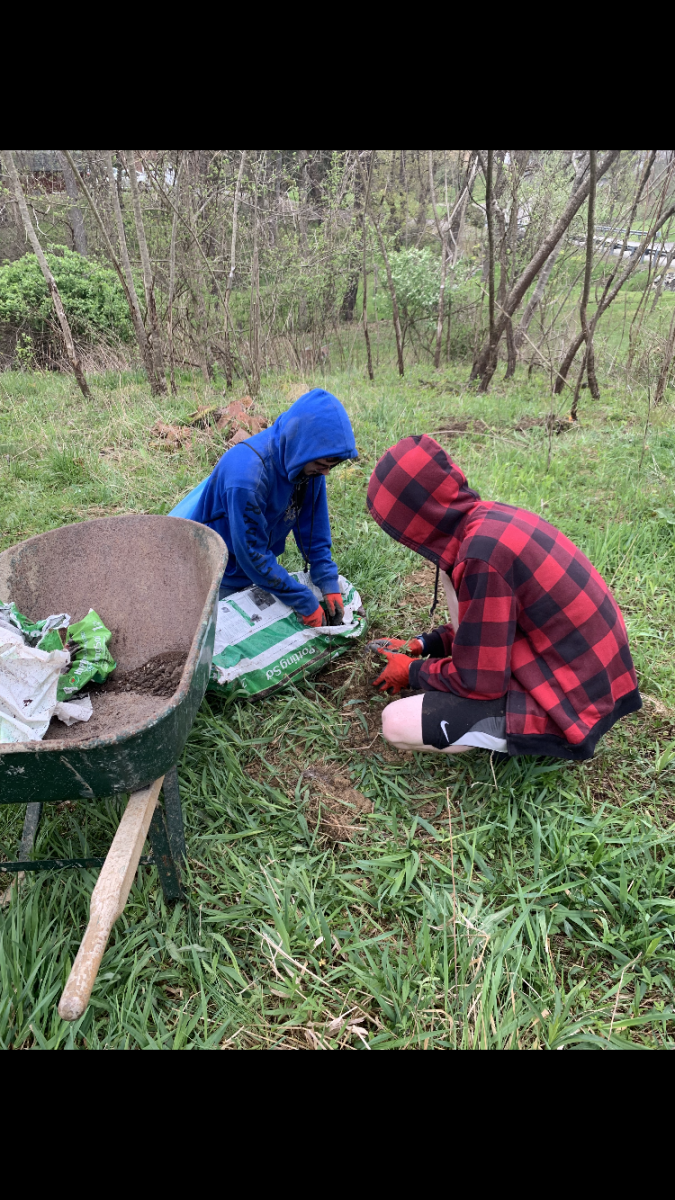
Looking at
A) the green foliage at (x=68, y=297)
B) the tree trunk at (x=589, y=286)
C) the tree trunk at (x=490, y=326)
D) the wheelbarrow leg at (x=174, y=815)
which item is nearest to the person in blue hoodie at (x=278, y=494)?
the wheelbarrow leg at (x=174, y=815)

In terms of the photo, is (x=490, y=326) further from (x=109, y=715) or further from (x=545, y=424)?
(x=109, y=715)

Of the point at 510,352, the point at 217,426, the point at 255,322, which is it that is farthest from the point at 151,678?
the point at 510,352

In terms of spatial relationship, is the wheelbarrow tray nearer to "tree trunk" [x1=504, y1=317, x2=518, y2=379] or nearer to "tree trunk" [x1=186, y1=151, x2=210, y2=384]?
"tree trunk" [x1=186, y1=151, x2=210, y2=384]

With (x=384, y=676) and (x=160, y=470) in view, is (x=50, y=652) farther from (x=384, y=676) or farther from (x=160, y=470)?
(x=160, y=470)

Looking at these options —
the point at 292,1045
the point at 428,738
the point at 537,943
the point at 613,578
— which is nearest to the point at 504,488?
the point at 613,578

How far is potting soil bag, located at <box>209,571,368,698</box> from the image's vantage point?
91.1 inches

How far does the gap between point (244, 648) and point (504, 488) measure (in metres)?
2.33

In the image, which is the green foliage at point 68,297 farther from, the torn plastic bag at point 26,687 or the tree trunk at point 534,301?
the torn plastic bag at point 26,687

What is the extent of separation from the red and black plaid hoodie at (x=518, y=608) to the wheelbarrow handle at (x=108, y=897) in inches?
39.0

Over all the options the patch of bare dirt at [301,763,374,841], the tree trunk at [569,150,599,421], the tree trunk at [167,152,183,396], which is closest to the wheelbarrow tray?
the patch of bare dirt at [301,763,374,841]

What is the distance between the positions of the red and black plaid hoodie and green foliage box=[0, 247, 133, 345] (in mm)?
8128

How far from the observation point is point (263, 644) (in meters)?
2.39

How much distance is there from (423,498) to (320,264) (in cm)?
899

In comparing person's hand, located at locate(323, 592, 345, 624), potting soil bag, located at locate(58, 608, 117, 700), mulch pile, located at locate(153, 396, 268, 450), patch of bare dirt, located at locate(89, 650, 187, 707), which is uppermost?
mulch pile, located at locate(153, 396, 268, 450)
